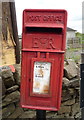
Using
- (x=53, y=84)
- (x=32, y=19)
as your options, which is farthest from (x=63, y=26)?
(x=53, y=84)

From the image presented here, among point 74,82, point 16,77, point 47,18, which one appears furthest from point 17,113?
point 47,18

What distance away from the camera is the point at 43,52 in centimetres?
199

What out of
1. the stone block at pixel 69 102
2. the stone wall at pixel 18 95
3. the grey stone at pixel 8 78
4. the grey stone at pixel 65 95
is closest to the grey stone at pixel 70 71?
the stone wall at pixel 18 95

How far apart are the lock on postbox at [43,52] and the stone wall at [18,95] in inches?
26.8

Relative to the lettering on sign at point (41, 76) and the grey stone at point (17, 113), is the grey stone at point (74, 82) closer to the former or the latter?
the grey stone at point (17, 113)

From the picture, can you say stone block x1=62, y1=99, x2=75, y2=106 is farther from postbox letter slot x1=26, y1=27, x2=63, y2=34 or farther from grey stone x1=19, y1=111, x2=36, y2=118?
postbox letter slot x1=26, y1=27, x2=63, y2=34

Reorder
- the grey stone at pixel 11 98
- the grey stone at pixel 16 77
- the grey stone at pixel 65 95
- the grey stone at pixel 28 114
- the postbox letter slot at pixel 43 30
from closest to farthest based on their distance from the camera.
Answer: the postbox letter slot at pixel 43 30 < the grey stone at pixel 11 98 < the grey stone at pixel 16 77 < the grey stone at pixel 28 114 < the grey stone at pixel 65 95

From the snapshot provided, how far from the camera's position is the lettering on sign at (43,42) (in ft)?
6.52

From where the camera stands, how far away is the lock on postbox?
6.48 feet

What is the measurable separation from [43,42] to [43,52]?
10 centimetres

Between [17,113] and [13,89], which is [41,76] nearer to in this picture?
[13,89]

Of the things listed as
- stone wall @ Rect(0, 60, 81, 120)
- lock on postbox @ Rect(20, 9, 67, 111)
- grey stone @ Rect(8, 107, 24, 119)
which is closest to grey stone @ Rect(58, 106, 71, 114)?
stone wall @ Rect(0, 60, 81, 120)

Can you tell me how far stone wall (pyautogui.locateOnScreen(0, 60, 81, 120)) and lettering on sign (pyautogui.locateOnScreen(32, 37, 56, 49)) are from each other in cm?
83

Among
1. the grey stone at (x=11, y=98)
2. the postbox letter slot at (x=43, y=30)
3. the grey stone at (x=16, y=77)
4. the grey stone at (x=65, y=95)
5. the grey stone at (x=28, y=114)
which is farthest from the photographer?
the grey stone at (x=65, y=95)
